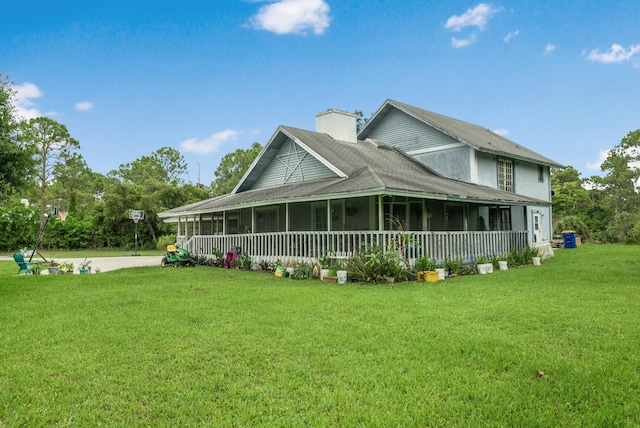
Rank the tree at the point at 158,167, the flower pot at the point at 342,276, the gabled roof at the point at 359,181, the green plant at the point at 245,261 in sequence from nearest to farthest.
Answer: the flower pot at the point at 342,276 → the gabled roof at the point at 359,181 → the green plant at the point at 245,261 → the tree at the point at 158,167

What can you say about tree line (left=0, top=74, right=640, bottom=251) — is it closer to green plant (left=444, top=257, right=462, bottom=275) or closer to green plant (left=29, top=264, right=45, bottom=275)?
green plant (left=29, top=264, right=45, bottom=275)

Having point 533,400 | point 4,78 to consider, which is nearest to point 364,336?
point 533,400

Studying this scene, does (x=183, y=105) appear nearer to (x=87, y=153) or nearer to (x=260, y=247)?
(x=260, y=247)

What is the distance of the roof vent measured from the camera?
20125 millimetres

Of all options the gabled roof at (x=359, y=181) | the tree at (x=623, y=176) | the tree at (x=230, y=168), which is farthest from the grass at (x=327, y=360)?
the tree at (x=230, y=168)

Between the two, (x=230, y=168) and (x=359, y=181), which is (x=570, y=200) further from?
(x=230, y=168)

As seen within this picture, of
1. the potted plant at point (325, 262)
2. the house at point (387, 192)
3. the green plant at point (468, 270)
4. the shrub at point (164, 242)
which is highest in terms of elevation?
the house at point (387, 192)

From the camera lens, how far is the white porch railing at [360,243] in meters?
12.5

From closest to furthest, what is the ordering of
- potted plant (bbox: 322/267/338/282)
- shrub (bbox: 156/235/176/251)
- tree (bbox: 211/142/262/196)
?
1. potted plant (bbox: 322/267/338/282)
2. shrub (bbox: 156/235/176/251)
3. tree (bbox: 211/142/262/196)

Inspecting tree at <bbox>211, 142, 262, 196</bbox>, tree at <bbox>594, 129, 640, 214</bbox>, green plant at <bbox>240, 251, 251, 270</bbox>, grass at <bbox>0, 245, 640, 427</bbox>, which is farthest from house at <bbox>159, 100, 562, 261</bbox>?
tree at <bbox>211, 142, 262, 196</bbox>

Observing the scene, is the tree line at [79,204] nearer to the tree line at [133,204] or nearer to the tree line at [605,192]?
the tree line at [133,204]

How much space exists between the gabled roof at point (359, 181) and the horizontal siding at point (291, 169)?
40 centimetres

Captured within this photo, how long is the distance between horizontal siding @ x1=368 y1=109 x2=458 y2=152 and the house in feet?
0.17

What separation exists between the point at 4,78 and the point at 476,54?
713 inches
